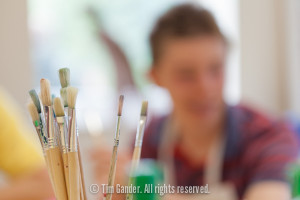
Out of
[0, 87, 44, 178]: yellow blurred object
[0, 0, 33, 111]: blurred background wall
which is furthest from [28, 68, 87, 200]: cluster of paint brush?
[0, 0, 33, 111]: blurred background wall

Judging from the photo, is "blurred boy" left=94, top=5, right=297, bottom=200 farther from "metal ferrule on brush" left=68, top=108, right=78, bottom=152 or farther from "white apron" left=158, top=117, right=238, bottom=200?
"metal ferrule on brush" left=68, top=108, right=78, bottom=152

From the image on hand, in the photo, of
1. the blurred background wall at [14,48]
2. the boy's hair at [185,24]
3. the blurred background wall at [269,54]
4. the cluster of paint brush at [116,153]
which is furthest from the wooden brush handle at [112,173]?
the blurred background wall at [269,54]

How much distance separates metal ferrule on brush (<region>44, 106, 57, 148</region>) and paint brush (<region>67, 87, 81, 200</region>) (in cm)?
1

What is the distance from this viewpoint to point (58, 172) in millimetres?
233

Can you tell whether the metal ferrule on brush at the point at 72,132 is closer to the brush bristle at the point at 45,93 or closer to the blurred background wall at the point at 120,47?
the brush bristle at the point at 45,93

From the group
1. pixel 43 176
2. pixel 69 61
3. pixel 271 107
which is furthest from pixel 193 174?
pixel 271 107

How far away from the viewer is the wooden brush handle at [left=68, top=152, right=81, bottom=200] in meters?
0.23

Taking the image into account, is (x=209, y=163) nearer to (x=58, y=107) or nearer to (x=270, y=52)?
(x=58, y=107)

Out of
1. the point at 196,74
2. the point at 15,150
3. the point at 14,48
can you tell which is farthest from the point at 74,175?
the point at 14,48

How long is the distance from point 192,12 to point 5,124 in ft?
1.43

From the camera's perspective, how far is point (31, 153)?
2.47 ft

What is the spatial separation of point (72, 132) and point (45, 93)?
0.03 m

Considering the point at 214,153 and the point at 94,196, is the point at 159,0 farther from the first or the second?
the point at 94,196

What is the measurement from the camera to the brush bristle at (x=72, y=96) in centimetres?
23
